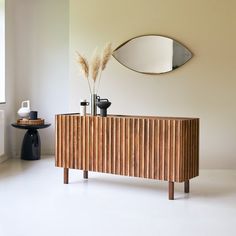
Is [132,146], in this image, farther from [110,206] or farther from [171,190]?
[110,206]

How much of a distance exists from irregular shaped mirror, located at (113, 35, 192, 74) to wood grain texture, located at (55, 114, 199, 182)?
1510mm

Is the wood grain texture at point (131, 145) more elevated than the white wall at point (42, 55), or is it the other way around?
the white wall at point (42, 55)

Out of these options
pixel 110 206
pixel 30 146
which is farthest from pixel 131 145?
pixel 30 146

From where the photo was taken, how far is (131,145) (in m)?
4.25

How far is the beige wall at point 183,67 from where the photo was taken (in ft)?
18.0

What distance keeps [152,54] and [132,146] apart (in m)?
1.81

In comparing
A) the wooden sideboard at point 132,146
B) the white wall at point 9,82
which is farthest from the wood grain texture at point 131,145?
the white wall at point 9,82

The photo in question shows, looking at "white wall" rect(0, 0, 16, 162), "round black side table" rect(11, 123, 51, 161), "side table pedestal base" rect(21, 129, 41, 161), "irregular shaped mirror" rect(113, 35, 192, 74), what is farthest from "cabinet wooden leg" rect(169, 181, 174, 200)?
"white wall" rect(0, 0, 16, 162)

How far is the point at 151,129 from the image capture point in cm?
412

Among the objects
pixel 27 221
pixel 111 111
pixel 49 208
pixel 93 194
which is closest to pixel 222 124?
pixel 111 111

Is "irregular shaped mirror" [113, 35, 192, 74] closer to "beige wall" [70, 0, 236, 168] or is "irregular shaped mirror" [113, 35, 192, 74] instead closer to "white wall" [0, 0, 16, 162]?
"beige wall" [70, 0, 236, 168]

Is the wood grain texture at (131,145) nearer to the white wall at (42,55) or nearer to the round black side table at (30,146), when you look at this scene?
the round black side table at (30,146)

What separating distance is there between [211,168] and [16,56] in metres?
3.50

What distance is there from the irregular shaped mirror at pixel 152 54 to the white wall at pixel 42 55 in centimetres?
123
